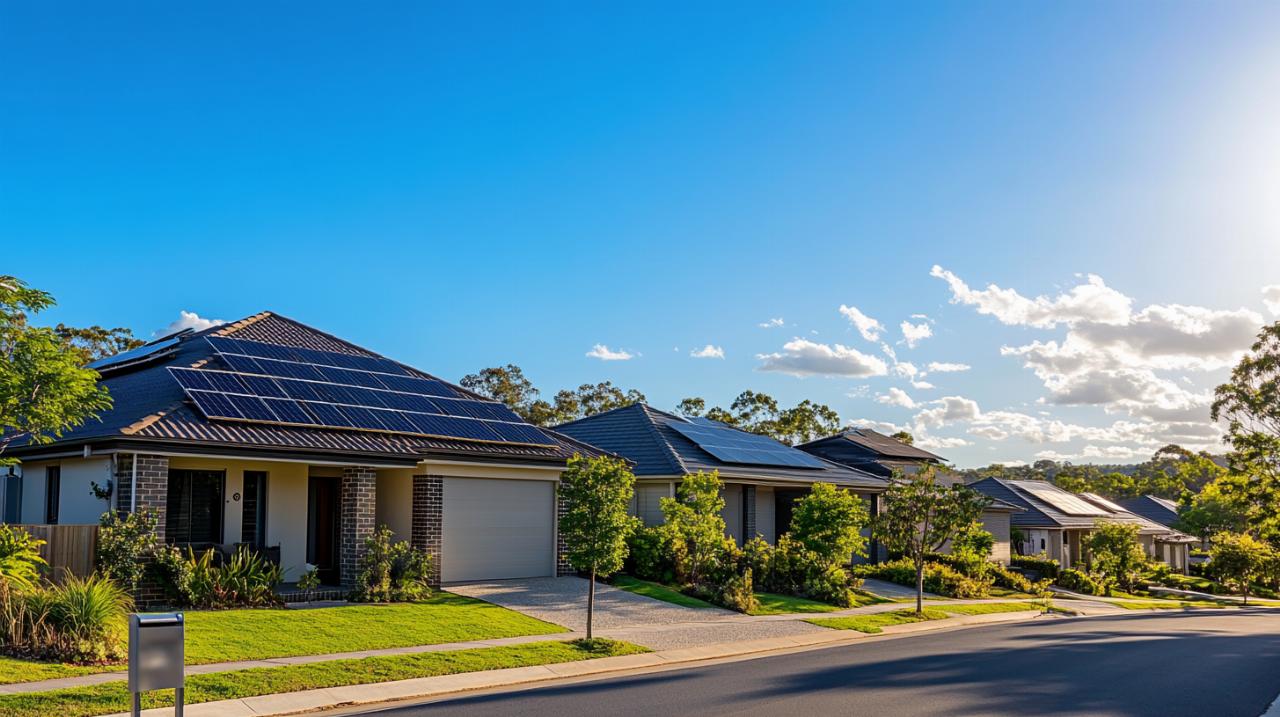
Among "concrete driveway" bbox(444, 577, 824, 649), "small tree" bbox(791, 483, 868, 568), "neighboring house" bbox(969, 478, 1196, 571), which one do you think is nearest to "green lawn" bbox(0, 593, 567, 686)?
"concrete driveway" bbox(444, 577, 824, 649)

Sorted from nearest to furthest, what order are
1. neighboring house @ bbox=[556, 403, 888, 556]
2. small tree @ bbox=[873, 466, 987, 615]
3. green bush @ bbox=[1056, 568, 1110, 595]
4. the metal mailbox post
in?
→ the metal mailbox post, small tree @ bbox=[873, 466, 987, 615], neighboring house @ bbox=[556, 403, 888, 556], green bush @ bbox=[1056, 568, 1110, 595]

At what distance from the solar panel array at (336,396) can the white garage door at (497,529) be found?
127 cm

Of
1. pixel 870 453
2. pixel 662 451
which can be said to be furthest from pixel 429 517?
pixel 870 453

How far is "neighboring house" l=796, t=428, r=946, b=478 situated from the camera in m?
43.7

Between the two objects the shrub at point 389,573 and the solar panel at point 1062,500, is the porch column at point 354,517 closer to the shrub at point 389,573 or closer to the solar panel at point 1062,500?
the shrub at point 389,573

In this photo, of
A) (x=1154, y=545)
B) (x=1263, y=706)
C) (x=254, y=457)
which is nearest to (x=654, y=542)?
(x=254, y=457)

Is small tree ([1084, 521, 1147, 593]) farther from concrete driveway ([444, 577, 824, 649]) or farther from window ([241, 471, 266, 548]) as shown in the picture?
window ([241, 471, 266, 548])

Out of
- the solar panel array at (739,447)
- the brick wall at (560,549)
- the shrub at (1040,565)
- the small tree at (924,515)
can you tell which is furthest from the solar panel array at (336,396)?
the shrub at (1040,565)

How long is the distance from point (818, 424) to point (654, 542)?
4381 cm

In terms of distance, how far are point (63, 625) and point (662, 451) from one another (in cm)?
1985

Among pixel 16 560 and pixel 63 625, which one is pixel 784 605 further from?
pixel 16 560

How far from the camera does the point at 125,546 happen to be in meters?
17.2

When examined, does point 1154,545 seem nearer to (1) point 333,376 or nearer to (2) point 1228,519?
(2) point 1228,519

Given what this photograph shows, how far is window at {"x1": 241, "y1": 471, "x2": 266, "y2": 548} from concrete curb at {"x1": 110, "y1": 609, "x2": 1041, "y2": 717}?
29.9ft
